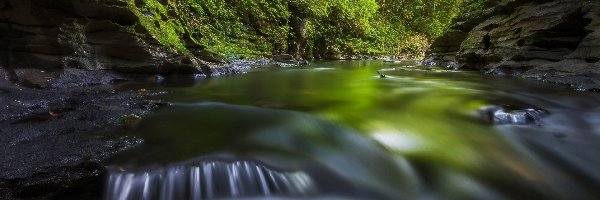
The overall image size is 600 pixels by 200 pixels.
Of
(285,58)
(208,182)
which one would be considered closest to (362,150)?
(208,182)

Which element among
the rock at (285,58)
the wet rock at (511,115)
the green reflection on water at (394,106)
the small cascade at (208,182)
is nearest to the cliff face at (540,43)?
the green reflection on water at (394,106)

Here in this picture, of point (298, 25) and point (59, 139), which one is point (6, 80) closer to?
point (59, 139)

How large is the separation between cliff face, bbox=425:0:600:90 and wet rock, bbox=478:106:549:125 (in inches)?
123

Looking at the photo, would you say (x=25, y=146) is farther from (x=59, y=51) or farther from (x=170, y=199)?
(x=59, y=51)

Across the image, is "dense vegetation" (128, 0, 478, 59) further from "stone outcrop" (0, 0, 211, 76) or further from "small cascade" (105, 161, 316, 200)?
"small cascade" (105, 161, 316, 200)

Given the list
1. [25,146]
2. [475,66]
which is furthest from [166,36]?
[475,66]

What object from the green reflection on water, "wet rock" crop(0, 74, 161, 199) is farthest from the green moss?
"wet rock" crop(0, 74, 161, 199)

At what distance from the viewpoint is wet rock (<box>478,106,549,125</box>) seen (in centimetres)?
461

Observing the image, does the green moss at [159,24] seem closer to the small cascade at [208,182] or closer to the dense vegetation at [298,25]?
the dense vegetation at [298,25]

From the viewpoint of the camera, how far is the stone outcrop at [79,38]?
6637 mm

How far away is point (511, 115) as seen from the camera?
4.71 metres

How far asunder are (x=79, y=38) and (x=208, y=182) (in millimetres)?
5824

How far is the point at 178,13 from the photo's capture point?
1133 centimetres

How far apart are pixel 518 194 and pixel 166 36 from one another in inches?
315
